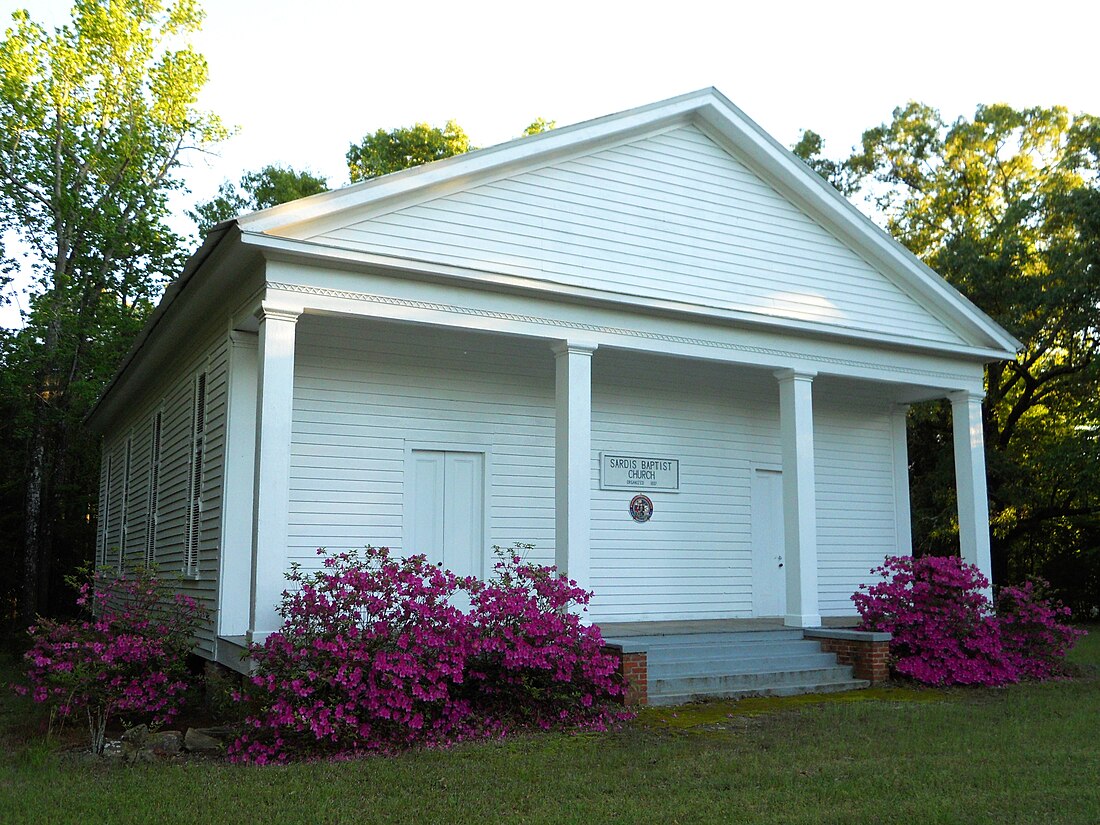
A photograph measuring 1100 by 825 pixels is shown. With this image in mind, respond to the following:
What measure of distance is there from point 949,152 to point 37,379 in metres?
23.9

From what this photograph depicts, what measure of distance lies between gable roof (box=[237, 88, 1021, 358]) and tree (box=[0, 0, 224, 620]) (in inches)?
559

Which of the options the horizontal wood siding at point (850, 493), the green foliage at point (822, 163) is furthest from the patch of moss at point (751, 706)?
the green foliage at point (822, 163)

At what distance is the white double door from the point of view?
1214 centimetres

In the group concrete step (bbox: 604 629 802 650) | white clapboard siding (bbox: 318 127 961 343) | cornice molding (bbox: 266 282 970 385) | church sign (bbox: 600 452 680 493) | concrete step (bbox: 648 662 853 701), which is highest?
white clapboard siding (bbox: 318 127 961 343)

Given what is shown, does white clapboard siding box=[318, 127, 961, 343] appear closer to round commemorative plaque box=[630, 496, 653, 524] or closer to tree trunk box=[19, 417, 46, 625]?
round commemorative plaque box=[630, 496, 653, 524]

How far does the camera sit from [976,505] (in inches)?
554

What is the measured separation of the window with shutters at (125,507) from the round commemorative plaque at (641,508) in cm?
936

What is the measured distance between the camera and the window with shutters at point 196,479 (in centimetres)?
1184

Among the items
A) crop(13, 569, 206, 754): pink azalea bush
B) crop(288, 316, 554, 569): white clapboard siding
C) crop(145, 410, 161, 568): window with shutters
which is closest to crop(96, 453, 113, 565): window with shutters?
crop(145, 410, 161, 568): window with shutters

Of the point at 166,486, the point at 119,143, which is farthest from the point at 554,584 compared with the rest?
the point at 119,143

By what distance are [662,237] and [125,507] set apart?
11.3 metres

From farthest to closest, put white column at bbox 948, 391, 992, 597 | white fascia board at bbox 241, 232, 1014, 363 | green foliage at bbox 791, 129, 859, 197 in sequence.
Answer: green foliage at bbox 791, 129, 859, 197
white column at bbox 948, 391, 992, 597
white fascia board at bbox 241, 232, 1014, 363

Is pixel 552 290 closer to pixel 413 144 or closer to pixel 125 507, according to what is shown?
pixel 125 507

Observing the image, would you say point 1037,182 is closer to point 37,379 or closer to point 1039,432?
point 1039,432
